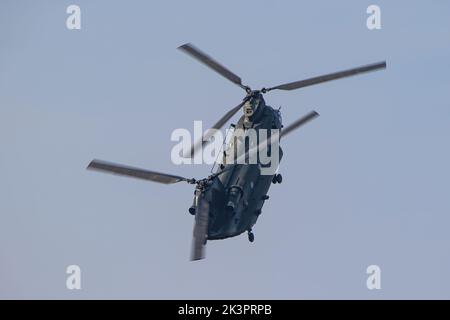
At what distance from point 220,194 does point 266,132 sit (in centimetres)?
472

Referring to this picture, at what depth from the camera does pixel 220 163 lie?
6406cm

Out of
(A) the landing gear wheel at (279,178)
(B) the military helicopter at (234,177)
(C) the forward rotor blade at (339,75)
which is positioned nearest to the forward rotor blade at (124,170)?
(B) the military helicopter at (234,177)

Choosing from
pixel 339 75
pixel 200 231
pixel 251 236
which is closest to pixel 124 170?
pixel 200 231

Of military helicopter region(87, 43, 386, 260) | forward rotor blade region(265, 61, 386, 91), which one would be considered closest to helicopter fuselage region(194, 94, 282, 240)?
military helicopter region(87, 43, 386, 260)

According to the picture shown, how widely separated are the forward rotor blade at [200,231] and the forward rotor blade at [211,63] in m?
7.30

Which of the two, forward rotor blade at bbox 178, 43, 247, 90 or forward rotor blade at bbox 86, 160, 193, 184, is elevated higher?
forward rotor blade at bbox 178, 43, 247, 90

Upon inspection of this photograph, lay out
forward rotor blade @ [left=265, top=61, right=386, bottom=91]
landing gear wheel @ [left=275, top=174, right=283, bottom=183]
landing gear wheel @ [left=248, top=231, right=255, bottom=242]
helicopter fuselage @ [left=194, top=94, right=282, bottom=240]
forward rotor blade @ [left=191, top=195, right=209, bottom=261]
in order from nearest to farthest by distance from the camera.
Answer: forward rotor blade @ [left=191, top=195, right=209, bottom=261] < helicopter fuselage @ [left=194, top=94, right=282, bottom=240] < forward rotor blade @ [left=265, top=61, right=386, bottom=91] < landing gear wheel @ [left=248, top=231, right=255, bottom=242] < landing gear wheel @ [left=275, top=174, right=283, bottom=183]

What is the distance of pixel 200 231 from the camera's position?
193ft

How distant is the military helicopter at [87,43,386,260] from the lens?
59938 millimetres

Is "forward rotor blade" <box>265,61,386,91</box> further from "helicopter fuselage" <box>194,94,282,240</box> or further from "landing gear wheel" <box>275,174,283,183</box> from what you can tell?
"landing gear wheel" <box>275,174,283,183</box>

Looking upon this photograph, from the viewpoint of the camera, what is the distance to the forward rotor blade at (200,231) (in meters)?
57.1
